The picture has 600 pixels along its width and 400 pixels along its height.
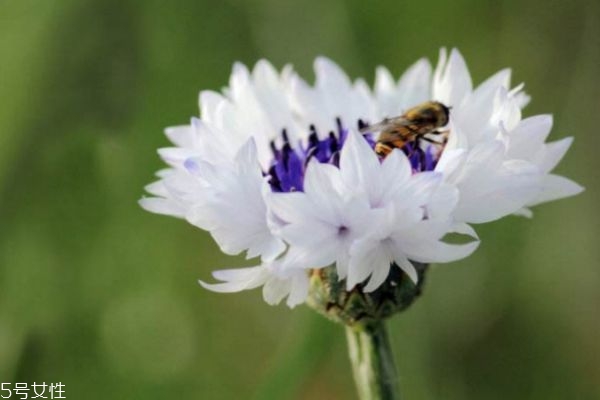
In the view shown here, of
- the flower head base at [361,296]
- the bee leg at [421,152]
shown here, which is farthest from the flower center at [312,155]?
the flower head base at [361,296]

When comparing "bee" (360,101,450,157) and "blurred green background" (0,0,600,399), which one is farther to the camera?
"blurred green background" (0,0,600,399)

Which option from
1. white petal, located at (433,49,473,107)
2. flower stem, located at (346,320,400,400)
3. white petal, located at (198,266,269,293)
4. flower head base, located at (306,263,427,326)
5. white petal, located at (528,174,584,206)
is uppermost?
white petal, located at (433,49,473,107)

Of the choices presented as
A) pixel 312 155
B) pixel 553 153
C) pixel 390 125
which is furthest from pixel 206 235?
pixel 553 153

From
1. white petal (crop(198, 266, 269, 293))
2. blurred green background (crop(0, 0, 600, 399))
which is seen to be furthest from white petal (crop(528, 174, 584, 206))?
blurred green background (crop(0, 0, 600, 399))

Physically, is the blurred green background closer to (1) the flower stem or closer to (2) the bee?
(1) the flower stem

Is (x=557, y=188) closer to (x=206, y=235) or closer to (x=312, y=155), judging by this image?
(x=312, y=155)

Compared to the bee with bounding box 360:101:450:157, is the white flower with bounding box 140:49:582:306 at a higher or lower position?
lower
